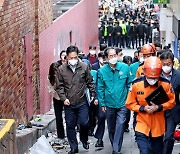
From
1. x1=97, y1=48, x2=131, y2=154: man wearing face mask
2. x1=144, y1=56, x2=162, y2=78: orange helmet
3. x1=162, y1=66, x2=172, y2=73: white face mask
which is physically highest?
x1=144, y1=56, x2=162, y2=78: orange helmet

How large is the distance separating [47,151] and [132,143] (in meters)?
1.94

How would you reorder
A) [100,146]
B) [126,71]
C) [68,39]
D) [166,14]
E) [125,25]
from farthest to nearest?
1. [125,25]
2. [166,14]
3. [68,39]
4. [100,146]
5. [126,71]

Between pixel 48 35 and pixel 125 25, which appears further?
pixel 125 25

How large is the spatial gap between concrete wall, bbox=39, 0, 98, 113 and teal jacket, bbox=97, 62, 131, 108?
423cm

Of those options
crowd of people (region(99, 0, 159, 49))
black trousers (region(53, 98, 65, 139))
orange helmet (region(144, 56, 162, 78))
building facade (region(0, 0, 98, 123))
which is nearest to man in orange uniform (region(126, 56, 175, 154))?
orange helmet (region(144, 56, 162, 78))

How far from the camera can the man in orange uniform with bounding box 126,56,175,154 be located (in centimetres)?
769

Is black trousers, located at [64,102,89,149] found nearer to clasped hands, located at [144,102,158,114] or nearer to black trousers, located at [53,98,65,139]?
black trousers, located at [53,98,65,139]

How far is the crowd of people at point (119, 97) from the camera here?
781 centimetres

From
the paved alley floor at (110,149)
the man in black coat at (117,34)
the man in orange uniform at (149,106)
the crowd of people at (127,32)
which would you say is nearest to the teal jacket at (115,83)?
the paved alley floor at (110,149)

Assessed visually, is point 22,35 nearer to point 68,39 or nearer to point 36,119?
point 36,119

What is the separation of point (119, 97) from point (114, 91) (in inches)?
4.8

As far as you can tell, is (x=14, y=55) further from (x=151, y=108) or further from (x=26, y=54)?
(x=151, y=108)

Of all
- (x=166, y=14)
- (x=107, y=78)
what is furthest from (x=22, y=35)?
(x=166, y=14)

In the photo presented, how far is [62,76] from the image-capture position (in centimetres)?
977
